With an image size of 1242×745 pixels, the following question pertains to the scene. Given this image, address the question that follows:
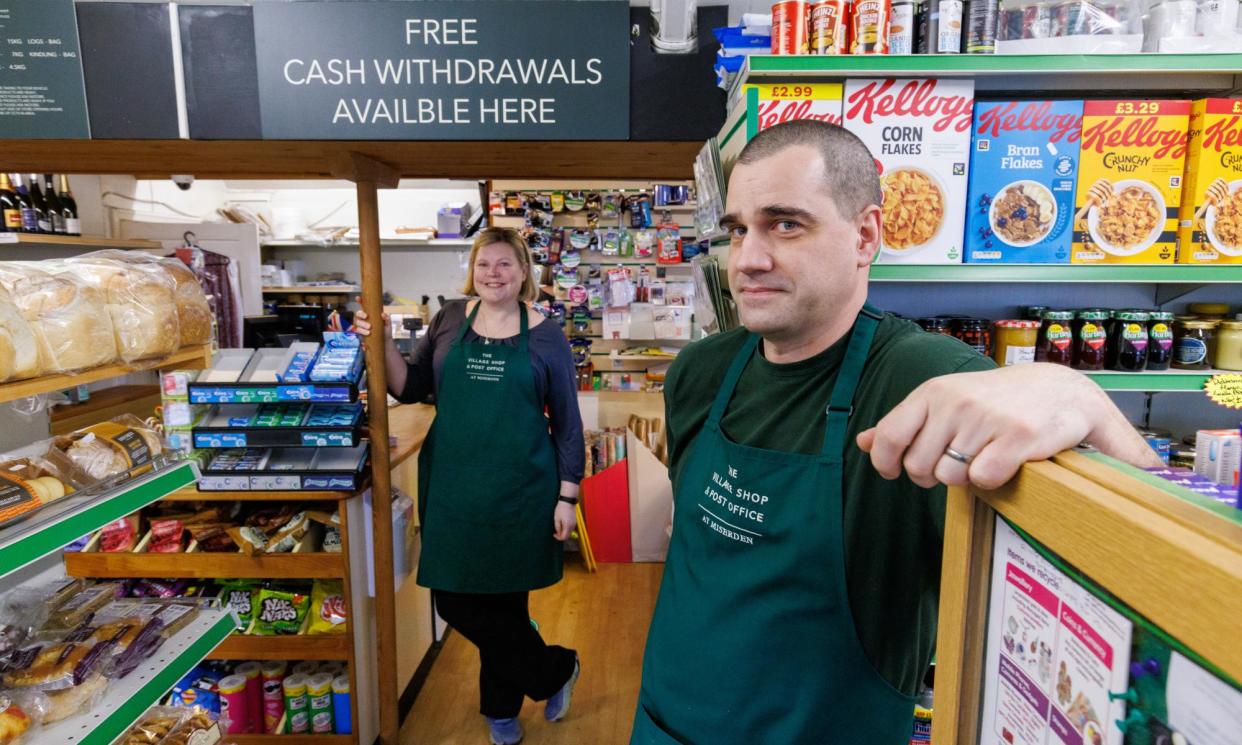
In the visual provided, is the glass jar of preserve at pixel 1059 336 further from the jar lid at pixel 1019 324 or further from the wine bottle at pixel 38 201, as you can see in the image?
the wine bottle at pixel 38 201

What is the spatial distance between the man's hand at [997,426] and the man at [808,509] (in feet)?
1.23

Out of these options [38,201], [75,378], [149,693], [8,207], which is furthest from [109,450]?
[38,201]

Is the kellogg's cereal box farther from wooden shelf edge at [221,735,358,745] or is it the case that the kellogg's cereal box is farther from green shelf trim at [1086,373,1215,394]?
wooden shelf edge at [221,735,358,745]

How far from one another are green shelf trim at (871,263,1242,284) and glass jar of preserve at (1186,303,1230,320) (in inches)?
6.8

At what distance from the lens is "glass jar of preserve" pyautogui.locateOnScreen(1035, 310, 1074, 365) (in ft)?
5.94

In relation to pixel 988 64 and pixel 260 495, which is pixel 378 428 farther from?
pixel 988 64

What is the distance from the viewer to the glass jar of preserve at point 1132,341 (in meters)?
1.76

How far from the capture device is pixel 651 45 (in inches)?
73.2

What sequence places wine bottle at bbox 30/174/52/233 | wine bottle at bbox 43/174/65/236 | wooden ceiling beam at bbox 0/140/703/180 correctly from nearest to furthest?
wooden ceiling beam at bbox 0/140/703/180 < wine bottle at bbox 30/174/52/233 < wine bottle at bbox 43/174/65/236

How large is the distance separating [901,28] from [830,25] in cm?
18

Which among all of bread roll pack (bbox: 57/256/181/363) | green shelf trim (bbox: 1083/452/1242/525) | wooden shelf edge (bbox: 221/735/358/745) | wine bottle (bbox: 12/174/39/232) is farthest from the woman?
wine bottle (bbox: 12/174/39/232)

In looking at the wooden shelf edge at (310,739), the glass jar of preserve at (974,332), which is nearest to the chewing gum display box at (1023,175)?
the glass jar of preserve at (974,332)

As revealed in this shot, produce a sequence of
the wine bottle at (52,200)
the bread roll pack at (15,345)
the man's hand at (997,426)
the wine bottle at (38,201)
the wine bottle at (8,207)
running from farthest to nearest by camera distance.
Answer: the wine bottle at (52,200) < the wine bottle at (38,201) < the wine bottle at (8,207) < the bread roll pack at (15,345) < the man's hand at (997,426)

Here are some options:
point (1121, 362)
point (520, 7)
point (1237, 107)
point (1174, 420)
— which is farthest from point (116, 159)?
point (1174, 420)
